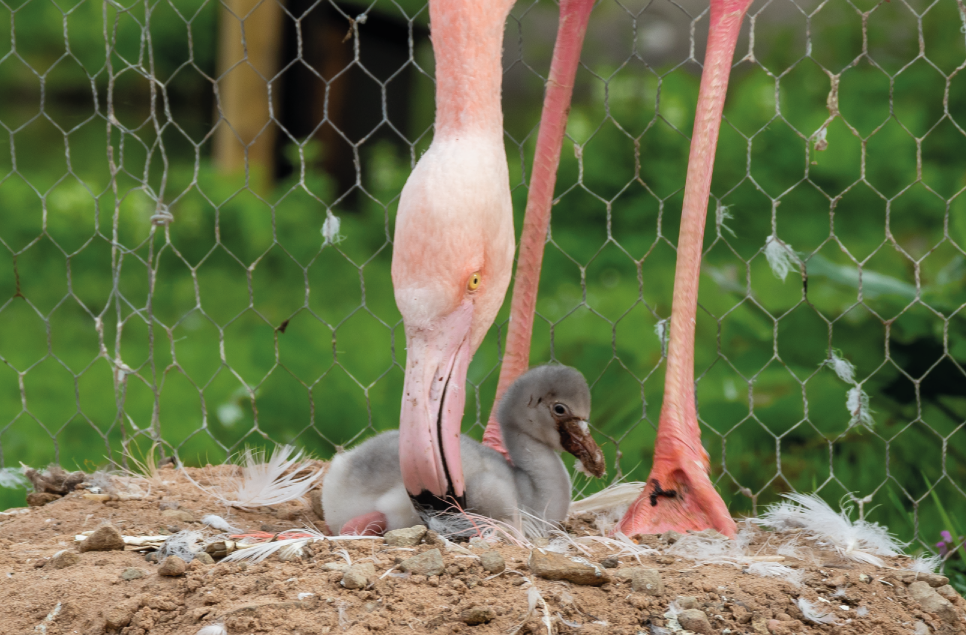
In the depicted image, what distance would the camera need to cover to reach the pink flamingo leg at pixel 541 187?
7.12 ft

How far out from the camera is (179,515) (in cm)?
202

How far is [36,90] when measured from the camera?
10.4 meters

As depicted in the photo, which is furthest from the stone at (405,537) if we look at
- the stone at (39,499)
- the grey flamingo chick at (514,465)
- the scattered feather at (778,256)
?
the scattered feather at (778,256)

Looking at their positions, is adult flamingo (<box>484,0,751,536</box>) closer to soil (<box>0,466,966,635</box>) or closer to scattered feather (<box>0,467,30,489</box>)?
soil (<box>0,466,966,635</box>)

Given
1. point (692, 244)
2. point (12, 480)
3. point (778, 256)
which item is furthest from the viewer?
point (12, 480)

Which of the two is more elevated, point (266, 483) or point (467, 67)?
point (467, 67)

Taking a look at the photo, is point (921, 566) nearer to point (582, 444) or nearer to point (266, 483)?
point (582, 444)

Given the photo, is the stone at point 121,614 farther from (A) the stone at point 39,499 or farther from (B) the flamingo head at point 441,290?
(A) the stone at point 39,499

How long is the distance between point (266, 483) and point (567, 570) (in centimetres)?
91

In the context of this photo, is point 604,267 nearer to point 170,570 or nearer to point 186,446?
point 186,446

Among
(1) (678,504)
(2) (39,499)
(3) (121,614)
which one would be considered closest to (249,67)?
(2) (39,499)

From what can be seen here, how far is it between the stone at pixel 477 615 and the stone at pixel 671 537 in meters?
0.52

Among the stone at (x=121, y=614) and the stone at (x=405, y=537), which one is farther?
the stone at (x=405, y=537)

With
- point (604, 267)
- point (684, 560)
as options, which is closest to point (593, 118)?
point (604, 267)
